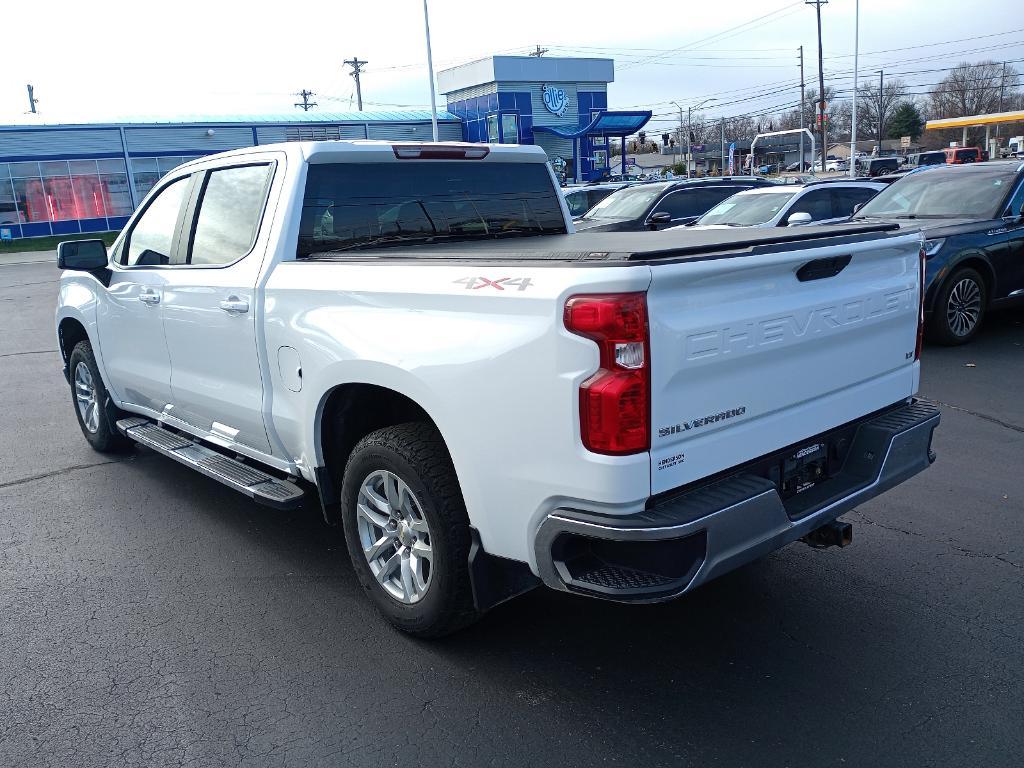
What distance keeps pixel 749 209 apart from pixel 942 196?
2.84m

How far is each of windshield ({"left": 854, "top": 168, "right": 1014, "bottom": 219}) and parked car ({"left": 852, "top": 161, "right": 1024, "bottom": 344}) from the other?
11 millimetres

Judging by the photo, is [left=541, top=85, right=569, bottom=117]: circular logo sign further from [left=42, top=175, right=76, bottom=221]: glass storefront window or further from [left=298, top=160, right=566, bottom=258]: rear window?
[left=298, top=160, right=566, bottom=258]: rear window

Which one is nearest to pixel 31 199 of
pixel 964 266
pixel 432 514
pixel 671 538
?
pixel 964 266

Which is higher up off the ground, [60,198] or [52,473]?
[60,198]

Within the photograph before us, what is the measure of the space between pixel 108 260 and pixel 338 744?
3.93m

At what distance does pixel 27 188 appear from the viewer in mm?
39531

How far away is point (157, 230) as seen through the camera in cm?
540

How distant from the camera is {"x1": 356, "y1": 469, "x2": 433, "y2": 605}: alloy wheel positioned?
11.4ft

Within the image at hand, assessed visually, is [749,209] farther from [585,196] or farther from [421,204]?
[421,204]

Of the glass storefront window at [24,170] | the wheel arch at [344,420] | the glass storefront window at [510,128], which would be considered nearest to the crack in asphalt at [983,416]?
the wheel arch at [344,420]

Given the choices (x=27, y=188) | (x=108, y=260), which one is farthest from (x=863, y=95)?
(x=108, y=260)

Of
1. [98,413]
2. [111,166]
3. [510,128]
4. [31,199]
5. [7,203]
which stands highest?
[510,128]

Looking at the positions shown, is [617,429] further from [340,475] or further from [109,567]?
[109,567]

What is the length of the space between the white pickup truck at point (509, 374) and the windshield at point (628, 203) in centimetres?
1007
